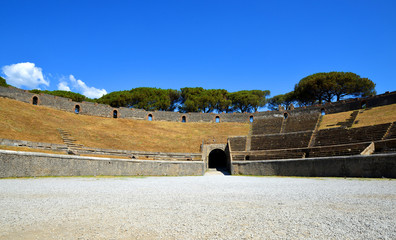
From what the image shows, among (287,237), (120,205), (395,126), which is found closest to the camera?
(287,237)

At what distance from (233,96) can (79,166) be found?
48379 mm

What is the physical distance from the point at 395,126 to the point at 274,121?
18744 mm

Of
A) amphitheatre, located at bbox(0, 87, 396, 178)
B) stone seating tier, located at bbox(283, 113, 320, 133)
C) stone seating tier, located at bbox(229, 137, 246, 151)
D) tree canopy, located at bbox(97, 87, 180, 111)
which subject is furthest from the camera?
tree canopy, located at bbox(97, 87, 180, 111)

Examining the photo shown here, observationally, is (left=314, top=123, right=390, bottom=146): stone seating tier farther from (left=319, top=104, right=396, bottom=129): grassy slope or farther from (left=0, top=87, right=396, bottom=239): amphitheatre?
(left=319, top=104, right=396, bottom=129): grassy slope

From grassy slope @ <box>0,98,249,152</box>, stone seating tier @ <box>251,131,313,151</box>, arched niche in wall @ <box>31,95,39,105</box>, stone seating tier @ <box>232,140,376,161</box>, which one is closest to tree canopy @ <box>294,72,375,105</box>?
grassy slope @ <box>0,98,249,152</box>

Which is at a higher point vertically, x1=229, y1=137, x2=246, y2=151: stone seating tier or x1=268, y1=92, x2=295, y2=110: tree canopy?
x1=268, y1=92, x2=295, y2=110: tree canopy

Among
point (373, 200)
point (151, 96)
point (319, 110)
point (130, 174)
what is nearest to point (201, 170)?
point (130, 174)

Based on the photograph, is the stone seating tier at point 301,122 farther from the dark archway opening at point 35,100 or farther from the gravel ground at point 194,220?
the dark archway opening at point 35,100

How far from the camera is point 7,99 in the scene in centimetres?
2909

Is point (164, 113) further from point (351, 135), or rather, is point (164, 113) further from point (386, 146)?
point (386, 146)

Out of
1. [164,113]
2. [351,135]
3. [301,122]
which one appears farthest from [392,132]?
[164,113]

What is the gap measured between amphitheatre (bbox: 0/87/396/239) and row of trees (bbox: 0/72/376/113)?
10486 millimetres

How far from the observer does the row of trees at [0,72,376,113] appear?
44312mm

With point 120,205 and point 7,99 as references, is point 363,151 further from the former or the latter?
point 7,99
